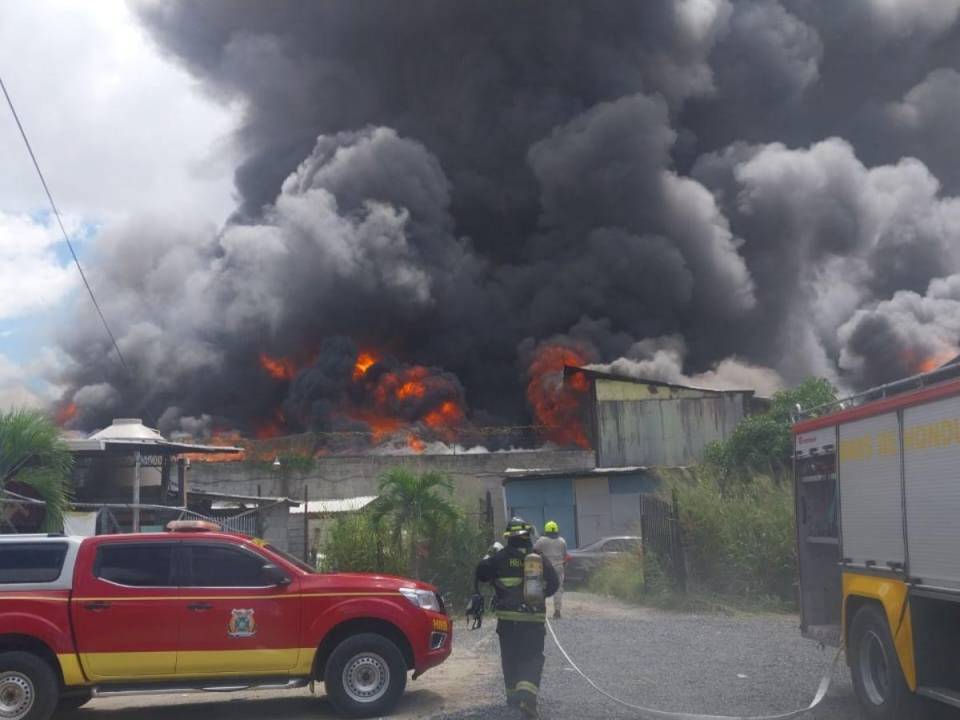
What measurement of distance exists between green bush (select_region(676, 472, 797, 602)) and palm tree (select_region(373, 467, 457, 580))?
4205 millimetres

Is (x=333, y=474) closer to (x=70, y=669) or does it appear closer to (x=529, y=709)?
(x=70, y=669)

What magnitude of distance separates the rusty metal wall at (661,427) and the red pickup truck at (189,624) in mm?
25024

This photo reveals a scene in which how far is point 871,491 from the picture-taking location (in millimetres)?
7879

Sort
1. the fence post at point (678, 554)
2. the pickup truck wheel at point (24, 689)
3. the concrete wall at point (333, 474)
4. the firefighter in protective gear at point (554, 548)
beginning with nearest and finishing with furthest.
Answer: the pickup truck wheel at point (24, 689), the firefighter in protective gear at point (554, 548), the fence post at point (678, 554), the concrete wall at point (333, 474)

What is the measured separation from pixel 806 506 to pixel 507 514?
61.1ft

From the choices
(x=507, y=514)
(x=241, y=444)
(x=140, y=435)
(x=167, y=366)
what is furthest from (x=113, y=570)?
(x=167, y=366)

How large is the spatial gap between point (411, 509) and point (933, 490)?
968 cm

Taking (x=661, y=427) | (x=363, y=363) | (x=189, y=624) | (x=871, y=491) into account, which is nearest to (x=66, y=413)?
(x=363, y=363)

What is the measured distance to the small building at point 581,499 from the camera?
27.2 metres

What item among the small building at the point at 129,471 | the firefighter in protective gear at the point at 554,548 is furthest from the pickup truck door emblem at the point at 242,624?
the small building at the point at 129,471

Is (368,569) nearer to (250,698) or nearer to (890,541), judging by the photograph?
(250,698)

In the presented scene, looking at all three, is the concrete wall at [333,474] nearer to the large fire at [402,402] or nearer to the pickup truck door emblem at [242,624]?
the large fire at [402,402]

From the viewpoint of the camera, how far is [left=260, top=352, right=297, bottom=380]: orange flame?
148 ft

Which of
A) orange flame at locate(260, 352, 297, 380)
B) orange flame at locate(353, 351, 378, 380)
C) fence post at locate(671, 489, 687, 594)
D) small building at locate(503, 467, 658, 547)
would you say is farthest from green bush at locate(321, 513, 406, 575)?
orange flame at locate(260, 352, 297, 380)
